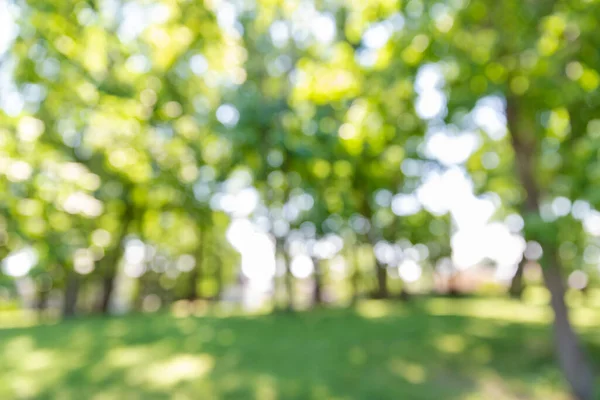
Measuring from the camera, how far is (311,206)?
15.8 meters

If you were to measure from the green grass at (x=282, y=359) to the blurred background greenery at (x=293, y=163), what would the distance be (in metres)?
0.07

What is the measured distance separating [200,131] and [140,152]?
2605mm

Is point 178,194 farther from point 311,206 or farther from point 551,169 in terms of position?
point 551,169

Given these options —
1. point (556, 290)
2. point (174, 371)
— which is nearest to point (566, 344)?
point (556, 290)

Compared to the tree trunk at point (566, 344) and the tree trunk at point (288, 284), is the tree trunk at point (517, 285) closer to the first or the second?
the tree trunk at point (288, 284)

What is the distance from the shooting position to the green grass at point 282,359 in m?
9.66

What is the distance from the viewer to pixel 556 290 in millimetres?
9867

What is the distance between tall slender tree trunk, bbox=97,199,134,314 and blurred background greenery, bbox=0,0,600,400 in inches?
5.2

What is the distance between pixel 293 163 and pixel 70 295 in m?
14.6

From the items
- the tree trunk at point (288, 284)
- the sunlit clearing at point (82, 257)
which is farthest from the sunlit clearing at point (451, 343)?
the sunlit clearing at point (82, 257)

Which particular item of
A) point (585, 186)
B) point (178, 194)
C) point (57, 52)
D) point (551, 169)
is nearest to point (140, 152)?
point (178, 194)

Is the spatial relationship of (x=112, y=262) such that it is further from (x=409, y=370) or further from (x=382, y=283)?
(x=409, y=370)

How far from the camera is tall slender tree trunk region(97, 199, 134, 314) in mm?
22920

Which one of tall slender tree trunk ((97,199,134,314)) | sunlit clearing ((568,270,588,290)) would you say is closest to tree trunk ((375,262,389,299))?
tall slender tree trunk ((97,199,134,314))
